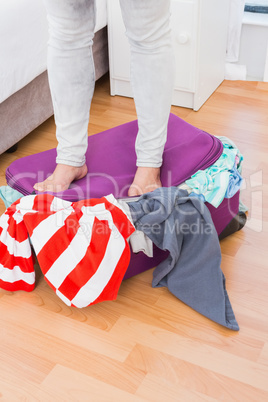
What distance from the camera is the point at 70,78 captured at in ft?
4.33

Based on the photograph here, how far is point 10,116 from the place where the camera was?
1.69 m

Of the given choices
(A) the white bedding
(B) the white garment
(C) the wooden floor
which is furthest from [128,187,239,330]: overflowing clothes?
(A) the white bedding

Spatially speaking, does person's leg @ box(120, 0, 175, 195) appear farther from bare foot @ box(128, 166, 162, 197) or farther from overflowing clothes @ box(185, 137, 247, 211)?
overflowing clothes @ box(185, 137, 247, 211)

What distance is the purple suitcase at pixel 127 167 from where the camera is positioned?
1.33 m

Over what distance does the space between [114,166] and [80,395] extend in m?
0.63

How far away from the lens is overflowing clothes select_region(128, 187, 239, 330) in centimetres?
121

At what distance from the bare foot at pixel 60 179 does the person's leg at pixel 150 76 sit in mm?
165

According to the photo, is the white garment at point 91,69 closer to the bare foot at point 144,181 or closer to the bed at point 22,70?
the bare foot at point 144,181

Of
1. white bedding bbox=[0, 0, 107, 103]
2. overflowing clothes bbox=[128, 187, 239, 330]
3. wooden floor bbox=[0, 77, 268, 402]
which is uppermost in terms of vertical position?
white bedding bbox=[0, 0, 107, 103]

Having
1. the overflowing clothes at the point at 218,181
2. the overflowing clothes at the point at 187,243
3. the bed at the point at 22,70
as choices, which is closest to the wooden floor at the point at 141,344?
the overflowing clothes at the point at 187,243

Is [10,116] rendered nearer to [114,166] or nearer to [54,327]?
[114,166]

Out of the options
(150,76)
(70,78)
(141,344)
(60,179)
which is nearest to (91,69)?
(70,78)

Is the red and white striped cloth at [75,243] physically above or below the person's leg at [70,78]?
below

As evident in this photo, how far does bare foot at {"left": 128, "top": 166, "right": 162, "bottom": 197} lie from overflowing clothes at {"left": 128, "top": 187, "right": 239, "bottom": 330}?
0.08 meters
